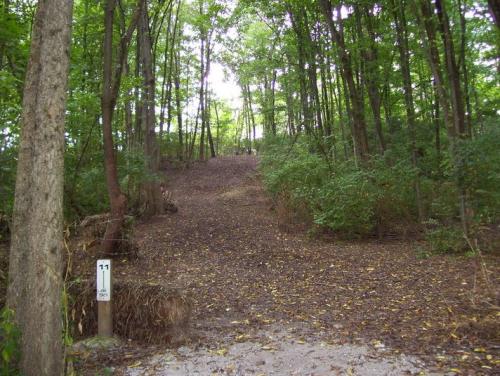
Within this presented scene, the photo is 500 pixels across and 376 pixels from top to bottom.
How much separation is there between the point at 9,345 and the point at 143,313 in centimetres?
183

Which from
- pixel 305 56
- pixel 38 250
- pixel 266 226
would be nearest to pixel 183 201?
pixel 266 226

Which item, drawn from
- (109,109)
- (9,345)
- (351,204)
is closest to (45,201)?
(9,345)

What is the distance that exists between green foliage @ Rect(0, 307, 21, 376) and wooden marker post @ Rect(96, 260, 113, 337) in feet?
3.26

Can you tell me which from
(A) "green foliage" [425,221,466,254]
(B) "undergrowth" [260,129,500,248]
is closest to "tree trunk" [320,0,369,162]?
(B) "undergrowth" [260,129,500,248]

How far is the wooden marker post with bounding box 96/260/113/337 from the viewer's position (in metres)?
4.34

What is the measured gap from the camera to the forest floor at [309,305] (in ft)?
12.7

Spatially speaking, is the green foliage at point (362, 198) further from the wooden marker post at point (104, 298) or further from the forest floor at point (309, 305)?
the wooden marker post at point (104, 298)

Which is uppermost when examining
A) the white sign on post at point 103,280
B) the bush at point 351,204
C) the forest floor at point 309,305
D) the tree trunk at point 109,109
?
the tree trunk at point 109,109

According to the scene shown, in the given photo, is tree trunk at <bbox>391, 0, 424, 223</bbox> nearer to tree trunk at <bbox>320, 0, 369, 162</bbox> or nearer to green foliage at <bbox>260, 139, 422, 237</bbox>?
green foliage at <bbox>260, 139, 422, 237</bbox>

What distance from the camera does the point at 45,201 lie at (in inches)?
127

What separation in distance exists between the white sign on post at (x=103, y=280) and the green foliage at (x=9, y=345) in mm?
989

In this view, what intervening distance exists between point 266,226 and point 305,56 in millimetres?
5954

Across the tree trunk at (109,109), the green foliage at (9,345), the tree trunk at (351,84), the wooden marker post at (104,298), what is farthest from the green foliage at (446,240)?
the green foliage at (9,345)

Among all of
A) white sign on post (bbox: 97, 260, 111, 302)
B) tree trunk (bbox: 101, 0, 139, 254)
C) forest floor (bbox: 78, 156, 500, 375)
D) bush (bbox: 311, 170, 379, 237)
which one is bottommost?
forest floor (bbox: 78, 156, 500, 375)
